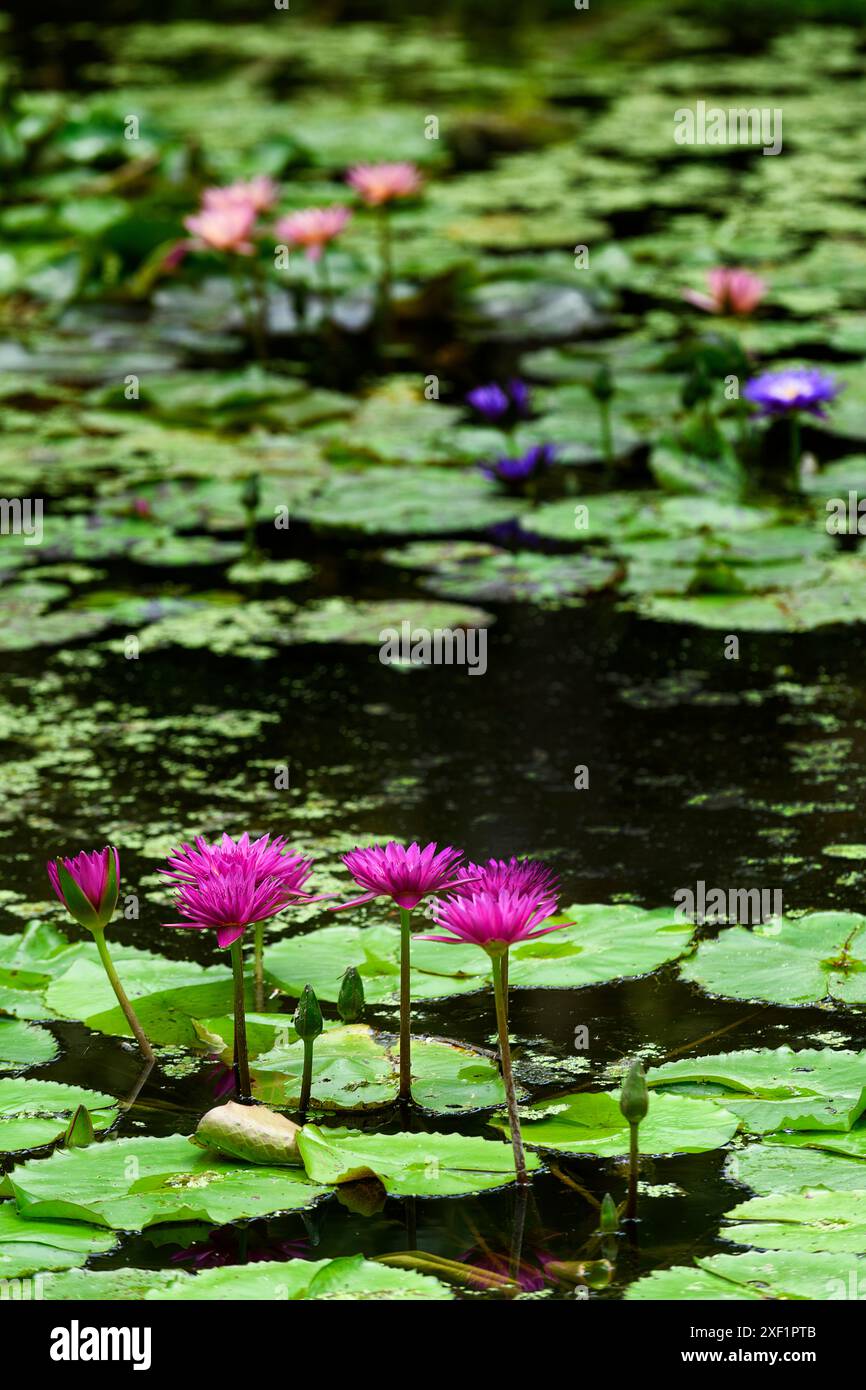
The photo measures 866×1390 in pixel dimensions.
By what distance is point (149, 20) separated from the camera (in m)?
12.4

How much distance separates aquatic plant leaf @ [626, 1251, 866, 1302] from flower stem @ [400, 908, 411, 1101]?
0.40 meters

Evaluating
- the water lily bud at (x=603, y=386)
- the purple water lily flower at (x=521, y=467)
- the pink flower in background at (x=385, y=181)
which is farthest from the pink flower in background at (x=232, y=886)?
the pink flower in background at (x=385, y=181)

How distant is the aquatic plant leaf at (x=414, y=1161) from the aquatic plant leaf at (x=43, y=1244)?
220mm

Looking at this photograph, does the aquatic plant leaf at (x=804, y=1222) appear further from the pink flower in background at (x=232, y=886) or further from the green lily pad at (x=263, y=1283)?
the pink flower in background at (x=232, y=886)

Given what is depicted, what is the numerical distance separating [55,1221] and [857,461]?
10.1 ft

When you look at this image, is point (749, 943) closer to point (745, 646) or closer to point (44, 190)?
point (745, 646)

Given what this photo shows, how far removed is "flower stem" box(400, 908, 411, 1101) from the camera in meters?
1.99

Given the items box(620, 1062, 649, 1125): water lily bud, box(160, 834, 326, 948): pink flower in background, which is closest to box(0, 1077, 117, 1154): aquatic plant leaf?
box(160, 834, 326, 948): pink flower in background

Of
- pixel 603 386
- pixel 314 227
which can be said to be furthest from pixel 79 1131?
pixel 314 227

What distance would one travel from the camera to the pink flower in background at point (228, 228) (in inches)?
196

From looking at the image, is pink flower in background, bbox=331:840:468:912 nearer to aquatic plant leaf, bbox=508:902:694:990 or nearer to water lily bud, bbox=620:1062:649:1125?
water lily bud, bbox=620:1062:649:1125

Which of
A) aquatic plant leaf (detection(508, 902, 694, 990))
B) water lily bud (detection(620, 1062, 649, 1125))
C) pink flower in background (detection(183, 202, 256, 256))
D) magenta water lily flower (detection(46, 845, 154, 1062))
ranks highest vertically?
pink flower in background (detection(183, 202, 256, 256))

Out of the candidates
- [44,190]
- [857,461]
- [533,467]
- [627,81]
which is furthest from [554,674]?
[627,81]

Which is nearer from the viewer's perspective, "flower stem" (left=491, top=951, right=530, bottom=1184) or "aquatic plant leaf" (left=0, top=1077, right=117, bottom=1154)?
"flower stem" (left=491, top=951, right=530, bottom=1184)
